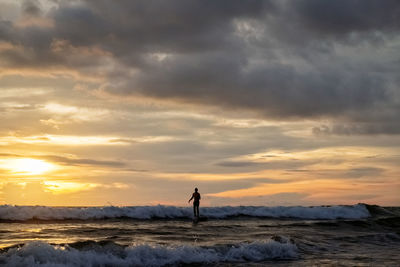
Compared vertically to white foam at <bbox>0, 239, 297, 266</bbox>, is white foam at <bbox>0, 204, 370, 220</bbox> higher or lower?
higher

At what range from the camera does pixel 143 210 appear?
141 ft

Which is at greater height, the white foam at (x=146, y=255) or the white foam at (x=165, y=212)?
the white foam at (x=165, y=212)

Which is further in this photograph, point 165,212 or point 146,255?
point 165,212

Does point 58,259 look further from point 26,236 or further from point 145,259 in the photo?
point 26,236

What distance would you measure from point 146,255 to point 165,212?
29.0m

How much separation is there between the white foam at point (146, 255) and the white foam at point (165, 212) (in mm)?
23732

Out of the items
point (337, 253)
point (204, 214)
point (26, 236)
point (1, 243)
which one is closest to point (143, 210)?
point (204, 214)

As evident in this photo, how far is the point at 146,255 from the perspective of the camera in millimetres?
15867

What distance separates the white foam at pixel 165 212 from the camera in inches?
1459

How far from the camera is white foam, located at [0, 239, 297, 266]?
13969mm

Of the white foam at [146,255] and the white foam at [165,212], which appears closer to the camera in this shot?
the white foam at [146,255]

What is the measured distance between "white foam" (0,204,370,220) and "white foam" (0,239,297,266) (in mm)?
23732

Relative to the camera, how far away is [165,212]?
44562mm

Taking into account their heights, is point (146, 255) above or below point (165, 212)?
below
